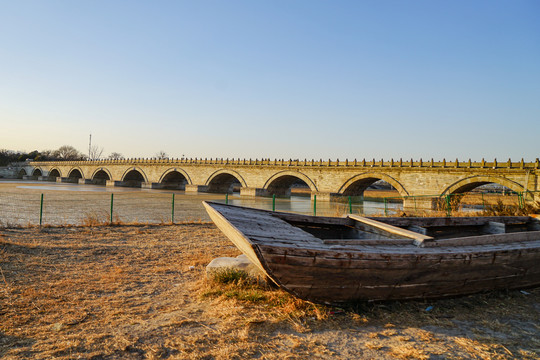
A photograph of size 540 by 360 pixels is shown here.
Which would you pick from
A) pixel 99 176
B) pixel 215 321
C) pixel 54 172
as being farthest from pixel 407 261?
pixel 54 172

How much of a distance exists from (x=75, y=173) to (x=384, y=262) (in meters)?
83.3

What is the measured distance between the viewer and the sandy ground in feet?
10.3

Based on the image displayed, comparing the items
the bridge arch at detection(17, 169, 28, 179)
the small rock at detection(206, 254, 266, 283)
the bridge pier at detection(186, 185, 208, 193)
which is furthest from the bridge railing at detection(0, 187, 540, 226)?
the bridge arch at detection(17, 169, 28, 179)

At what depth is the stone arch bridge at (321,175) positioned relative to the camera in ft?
93.3

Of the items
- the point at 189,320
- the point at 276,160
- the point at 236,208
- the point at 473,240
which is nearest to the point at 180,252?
the point at 236,208

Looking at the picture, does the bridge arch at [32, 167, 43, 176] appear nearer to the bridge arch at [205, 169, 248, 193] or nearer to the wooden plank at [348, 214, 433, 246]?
the bridge arch at [205, 169, 248, 193]

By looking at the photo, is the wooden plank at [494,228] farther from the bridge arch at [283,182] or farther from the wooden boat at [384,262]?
the bridge arch at [283,182]

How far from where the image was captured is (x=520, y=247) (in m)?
4.77

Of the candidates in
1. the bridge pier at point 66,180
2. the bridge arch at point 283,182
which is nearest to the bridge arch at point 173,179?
the bridge arch at point 283,182

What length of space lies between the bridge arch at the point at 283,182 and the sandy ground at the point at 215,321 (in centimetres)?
3495

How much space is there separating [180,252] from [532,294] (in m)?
6.50

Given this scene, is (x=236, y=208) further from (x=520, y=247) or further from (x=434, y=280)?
(x=520, y=247)

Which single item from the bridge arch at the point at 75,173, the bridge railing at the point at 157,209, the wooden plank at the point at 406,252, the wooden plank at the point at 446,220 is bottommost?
the bridge railing at the point at 157,209

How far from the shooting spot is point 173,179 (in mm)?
58219
